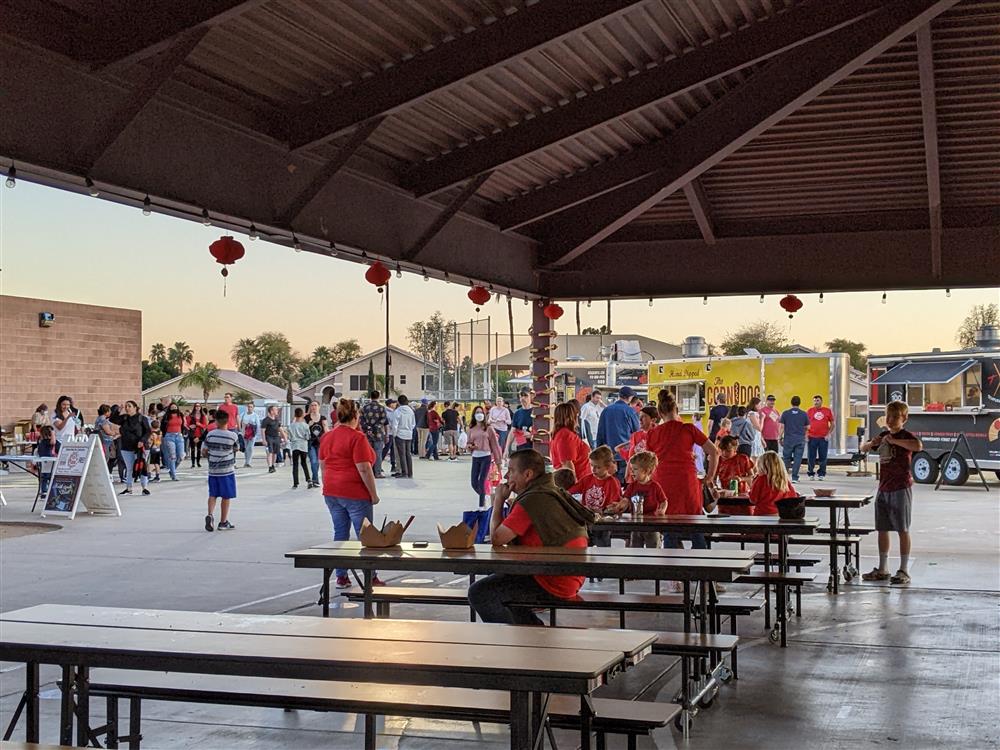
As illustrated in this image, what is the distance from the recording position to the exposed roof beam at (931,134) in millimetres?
8547

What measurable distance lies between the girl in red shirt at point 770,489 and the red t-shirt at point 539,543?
3913 millimetres

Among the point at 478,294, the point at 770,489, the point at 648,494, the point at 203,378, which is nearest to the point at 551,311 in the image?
the point at 478,294

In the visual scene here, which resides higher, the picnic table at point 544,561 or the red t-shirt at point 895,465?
the red t-shirt at point 895,465

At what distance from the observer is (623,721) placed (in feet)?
15.7

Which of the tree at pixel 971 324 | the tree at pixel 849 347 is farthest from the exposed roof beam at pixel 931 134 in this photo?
the tree at pixel 849 347

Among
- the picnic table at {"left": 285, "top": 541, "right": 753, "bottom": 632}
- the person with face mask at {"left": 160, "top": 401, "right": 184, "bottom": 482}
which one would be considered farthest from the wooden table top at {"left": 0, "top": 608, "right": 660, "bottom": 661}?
the person with face mask at {"left": 160, "top": 401, "right": 184, "bottom": 482}

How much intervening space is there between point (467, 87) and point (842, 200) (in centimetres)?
537

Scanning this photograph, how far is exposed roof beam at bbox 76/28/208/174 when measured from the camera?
6.86 meters

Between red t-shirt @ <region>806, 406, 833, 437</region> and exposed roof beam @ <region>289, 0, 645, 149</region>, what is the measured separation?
676 inches

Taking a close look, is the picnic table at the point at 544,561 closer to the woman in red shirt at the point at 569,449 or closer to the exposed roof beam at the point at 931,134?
the woman in red shirt at the point at 569,449

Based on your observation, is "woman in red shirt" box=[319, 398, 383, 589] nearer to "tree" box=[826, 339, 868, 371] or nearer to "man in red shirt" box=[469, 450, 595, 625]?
"man in red shirt" box=[469, 450, 595, 625]

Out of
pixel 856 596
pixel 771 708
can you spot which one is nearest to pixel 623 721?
pixel 771 708

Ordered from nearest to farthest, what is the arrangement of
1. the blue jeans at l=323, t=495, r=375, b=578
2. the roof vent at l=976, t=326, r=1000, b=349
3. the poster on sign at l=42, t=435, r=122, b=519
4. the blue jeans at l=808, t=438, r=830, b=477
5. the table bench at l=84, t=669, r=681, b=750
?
the table bench at l=84, t=669, r=681, b=750 → the blue jeans at l=323, t=495, r=375, b=578 → the poster on sign at l=42, t=435, r=122, b=519 → the blue jeans at l=808, t=438, r=830, b=477 → the roof vent at l=976, t=326, r=1000, b=349

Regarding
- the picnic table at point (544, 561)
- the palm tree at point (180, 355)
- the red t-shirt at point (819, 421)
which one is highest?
the palm tree at point (180, 355)
